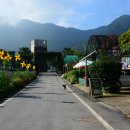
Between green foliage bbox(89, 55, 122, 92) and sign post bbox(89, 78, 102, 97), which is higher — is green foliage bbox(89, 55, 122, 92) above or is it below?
above

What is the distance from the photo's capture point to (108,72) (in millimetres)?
30875

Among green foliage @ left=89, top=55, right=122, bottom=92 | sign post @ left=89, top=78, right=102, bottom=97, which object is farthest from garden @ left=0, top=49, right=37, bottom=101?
→ green foliage @ left=89, top=55, right=122, bottom=92

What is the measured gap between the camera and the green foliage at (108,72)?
Answer: 3066 centimetres

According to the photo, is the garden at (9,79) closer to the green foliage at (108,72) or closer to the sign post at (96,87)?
the sign post at (96,87)

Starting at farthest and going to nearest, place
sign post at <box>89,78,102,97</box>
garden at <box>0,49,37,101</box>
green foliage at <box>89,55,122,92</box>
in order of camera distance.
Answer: garden at <box>0,49,37,101</box> → green foliage at <box>89,55,122,92</box> → sign post at <box>89,78,102,97</box>

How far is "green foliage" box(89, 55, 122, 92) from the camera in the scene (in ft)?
101

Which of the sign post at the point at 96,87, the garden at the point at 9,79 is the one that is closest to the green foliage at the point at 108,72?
the sign post at the point at 96,87

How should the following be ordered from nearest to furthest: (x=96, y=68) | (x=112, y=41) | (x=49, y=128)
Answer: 1. (x=49, y=128)
2. (x=96, y=68)
3. (x=112, y=41)

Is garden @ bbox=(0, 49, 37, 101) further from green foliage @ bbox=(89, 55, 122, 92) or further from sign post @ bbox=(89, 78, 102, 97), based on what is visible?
green foliage @ bbox=(89, 55, 122, 92)

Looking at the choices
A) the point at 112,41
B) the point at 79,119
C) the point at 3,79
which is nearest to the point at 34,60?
the point at 112,41

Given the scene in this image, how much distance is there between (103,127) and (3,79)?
21.1 meters

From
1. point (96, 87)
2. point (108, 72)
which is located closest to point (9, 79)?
point (108, 72)

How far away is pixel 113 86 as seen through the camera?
30.9m

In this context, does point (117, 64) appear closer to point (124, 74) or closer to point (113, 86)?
point (113, 86)
